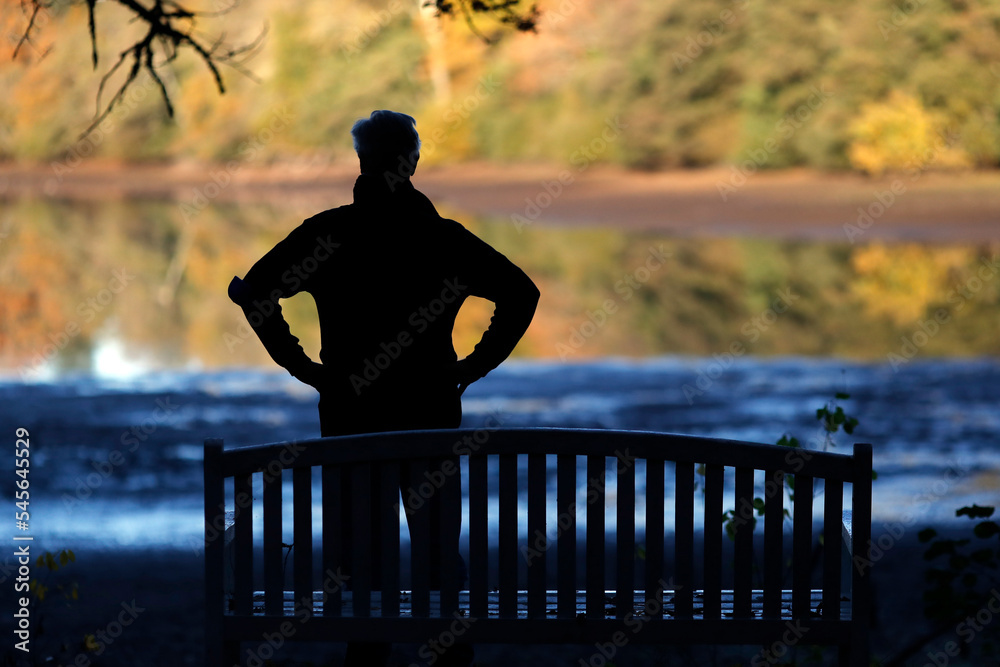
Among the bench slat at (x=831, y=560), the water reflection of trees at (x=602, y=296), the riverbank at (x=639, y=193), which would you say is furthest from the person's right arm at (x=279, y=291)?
the riverbank at (x=639, y=193)

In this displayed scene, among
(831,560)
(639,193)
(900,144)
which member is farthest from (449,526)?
(900,144)

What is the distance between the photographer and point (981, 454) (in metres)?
7.89

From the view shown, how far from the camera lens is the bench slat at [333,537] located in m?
2.80

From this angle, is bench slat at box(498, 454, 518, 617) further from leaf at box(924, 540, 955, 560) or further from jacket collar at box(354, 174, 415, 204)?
leaf at box(924, 540, 955, 560)

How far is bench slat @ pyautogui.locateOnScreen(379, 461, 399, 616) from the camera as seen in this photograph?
9.18 feet

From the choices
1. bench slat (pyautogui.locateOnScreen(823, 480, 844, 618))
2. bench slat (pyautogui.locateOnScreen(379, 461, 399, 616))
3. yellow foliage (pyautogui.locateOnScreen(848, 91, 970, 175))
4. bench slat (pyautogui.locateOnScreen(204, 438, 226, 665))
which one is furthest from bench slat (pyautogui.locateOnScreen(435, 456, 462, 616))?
yellow foliage (pyautogui.locateOnScreen(848, 91, 970, 175))

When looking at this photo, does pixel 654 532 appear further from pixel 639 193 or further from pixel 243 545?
pixel 639 193

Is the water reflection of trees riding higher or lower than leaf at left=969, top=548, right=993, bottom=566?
higher

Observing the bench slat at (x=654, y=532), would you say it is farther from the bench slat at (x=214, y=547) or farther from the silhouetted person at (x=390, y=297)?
the bench slat at (x=214, y=547)

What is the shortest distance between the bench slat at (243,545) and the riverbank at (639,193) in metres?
22.4

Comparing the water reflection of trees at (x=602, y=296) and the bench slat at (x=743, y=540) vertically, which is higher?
the water reflection of trees at (x=602, y=296)

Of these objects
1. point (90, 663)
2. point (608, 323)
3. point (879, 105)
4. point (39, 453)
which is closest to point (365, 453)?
point (90, 663)

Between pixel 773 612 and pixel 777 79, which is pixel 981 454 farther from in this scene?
pixel 777 79

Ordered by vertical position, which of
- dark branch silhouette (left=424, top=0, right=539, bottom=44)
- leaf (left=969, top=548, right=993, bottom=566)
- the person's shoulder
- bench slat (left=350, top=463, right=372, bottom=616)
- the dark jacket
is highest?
dark branch silhouette (left=424, top=0, right=539, bottom=44)
